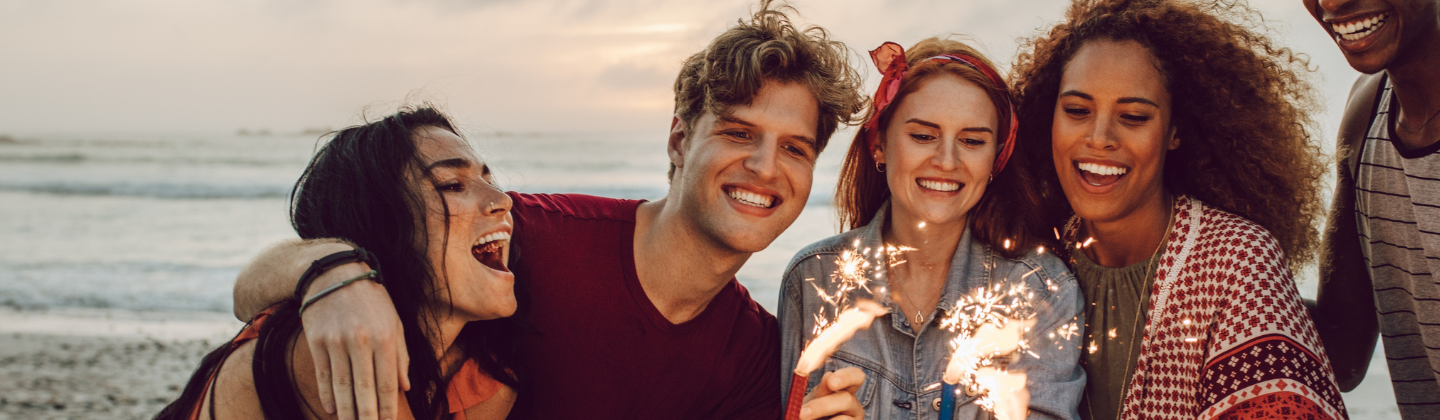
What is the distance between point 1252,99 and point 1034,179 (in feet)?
3.43

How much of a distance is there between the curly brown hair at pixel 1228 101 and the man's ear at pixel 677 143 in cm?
178

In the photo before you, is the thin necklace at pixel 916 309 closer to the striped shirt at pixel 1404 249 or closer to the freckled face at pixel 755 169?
the freckled face at pixel 755 169

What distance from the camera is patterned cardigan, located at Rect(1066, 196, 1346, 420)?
2.88m

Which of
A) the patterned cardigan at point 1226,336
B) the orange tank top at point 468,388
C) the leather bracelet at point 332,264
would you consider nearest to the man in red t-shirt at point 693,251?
the orange tank top at point 468,388

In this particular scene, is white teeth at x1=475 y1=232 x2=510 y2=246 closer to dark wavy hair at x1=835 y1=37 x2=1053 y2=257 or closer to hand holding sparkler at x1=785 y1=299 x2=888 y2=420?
hand holding sparkler at x1=785 y1=299 x2=888 y2=420

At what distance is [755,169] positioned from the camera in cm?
342

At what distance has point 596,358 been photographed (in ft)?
11.9

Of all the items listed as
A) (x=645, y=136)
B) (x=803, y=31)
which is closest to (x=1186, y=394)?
(x=803, y=31)

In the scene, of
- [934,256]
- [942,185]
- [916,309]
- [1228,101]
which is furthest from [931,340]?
[1228,101]

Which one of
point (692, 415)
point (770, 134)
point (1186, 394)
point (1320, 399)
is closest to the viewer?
point (1320, 399)

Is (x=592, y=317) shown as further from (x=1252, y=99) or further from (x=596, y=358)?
(x=1252, y=99)

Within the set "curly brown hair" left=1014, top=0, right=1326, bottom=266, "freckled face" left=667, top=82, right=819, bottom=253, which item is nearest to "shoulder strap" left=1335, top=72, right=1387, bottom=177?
"curly brown hair" left=1014, top=0, right=1326, bottom=266

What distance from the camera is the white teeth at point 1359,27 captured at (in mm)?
3268

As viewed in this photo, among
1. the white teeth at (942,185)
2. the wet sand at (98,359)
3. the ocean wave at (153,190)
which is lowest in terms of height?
the wet sand at (98,359)
